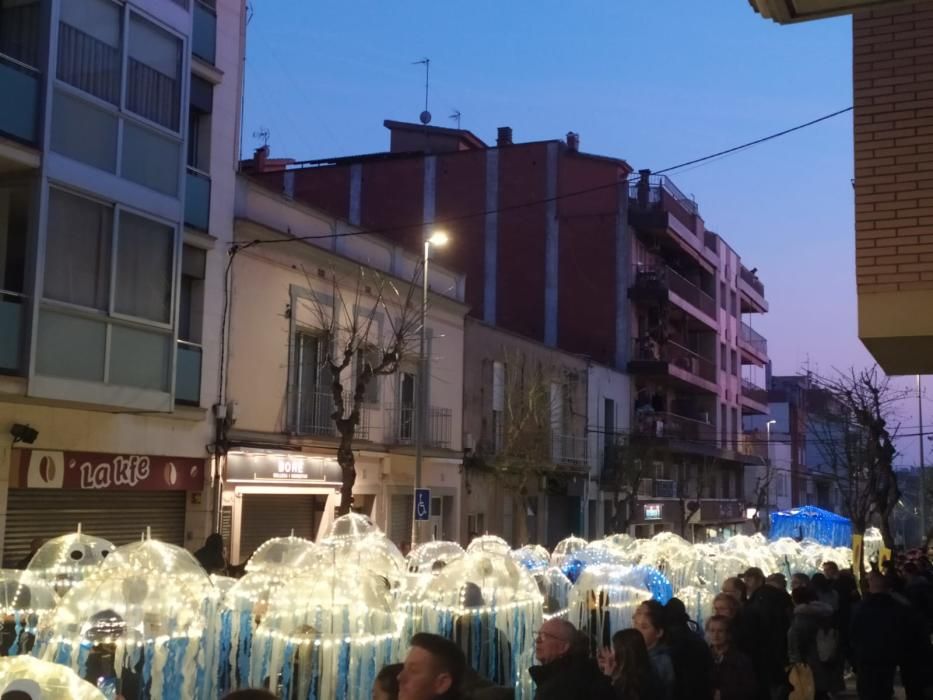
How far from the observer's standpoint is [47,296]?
15.3m

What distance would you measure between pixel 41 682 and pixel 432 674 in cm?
147

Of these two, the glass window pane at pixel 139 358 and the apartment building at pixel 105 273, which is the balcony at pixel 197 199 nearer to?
the apartment building at pixel 105 273

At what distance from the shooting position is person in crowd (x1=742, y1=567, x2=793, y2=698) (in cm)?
924

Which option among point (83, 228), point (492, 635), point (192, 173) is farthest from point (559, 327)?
point (492, 635)

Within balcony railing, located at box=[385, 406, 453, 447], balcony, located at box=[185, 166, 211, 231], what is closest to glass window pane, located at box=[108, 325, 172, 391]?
balcony, located at box=[185, 166, 211, 231]

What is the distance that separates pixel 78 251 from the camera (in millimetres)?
15930

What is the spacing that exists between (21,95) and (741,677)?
12181 mm

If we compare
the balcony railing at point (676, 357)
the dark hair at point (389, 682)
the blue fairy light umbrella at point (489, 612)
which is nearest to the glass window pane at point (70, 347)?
the blue fairy light umbrella at point (489, 612)

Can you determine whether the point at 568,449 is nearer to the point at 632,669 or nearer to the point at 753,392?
the point at 753,392

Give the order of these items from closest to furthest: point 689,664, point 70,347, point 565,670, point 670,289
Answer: point 565,670
point 689,664
point 70,347
point 670,289

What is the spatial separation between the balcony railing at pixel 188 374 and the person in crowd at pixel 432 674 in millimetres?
14990

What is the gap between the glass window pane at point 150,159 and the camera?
17.0 meters

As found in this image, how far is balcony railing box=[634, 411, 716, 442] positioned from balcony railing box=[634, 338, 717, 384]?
2.02m

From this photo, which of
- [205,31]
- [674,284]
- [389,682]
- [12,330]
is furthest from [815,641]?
[674,284]
